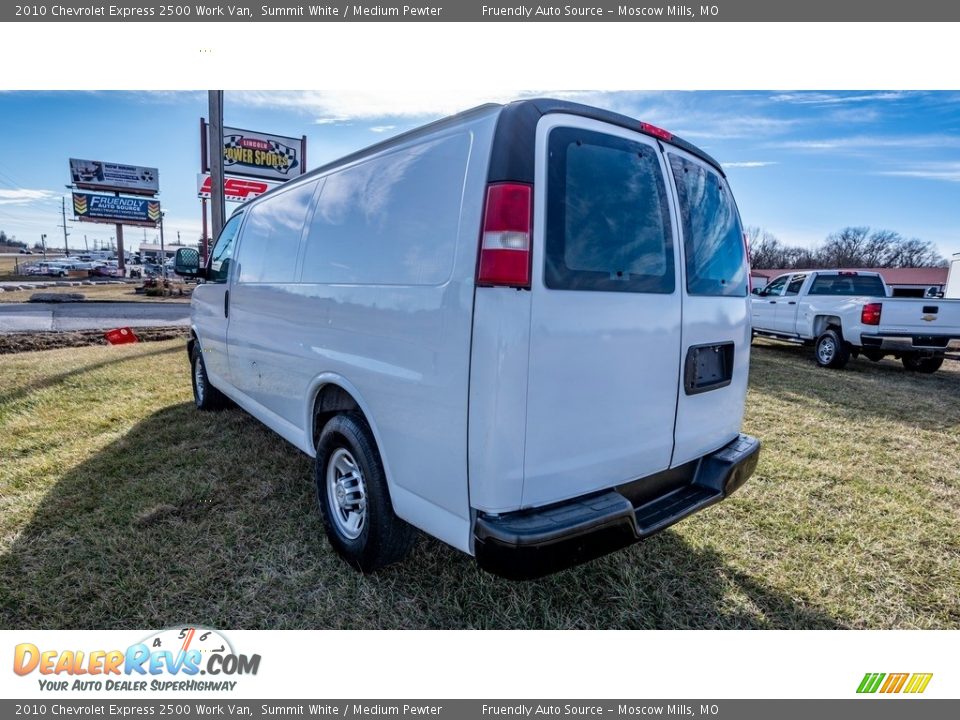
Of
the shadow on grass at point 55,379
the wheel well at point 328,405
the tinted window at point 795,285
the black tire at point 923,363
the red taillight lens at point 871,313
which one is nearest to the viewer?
the wheel well at point 328,405

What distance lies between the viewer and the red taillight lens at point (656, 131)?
228 cm

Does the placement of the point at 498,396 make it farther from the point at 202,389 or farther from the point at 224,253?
the point at 202,389

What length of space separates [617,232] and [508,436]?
96 cm

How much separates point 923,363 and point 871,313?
1.87 meters

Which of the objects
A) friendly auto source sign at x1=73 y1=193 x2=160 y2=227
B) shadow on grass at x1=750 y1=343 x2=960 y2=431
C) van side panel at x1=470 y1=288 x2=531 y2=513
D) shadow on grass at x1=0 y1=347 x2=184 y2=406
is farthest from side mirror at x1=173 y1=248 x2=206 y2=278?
friendly auto source sign at x1=73 y1=193 x2=160 y2=227

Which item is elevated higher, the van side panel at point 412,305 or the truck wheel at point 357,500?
the van side panel at point 412,305

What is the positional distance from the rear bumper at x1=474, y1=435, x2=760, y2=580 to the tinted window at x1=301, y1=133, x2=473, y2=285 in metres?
0.99

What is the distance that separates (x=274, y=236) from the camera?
3.54 metres

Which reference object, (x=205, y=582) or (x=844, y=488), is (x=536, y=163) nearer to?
(x=205, y=582)

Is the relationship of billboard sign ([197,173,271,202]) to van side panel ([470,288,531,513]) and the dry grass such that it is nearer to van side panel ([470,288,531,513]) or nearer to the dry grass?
the dry grass

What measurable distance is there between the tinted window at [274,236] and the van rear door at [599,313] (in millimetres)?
1858

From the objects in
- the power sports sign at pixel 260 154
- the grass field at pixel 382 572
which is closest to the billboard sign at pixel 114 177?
the power sports sign at pixel 260 154

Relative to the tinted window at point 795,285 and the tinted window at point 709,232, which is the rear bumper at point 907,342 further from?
the tinted window at point 709,232

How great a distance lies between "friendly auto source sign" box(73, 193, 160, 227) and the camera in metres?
47.0
